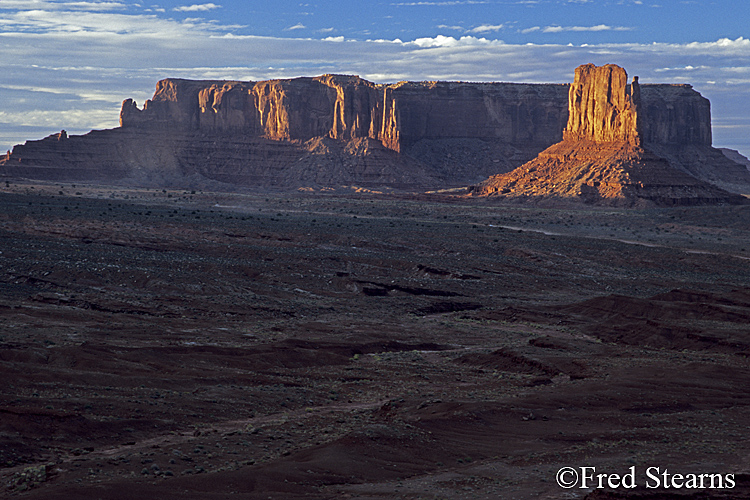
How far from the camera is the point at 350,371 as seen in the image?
21797 millimetres

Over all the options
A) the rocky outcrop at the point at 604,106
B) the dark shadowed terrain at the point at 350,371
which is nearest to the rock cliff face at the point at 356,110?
the rocky outcrop at the point at 604,106

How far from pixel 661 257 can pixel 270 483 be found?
45.7 metres

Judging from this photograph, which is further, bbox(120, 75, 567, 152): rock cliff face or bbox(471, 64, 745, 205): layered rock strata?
bbox(120, 75, 567, 152): rock cliff face

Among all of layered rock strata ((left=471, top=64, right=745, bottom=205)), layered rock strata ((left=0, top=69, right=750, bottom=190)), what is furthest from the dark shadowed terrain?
layered rock strata ((left=0, top=69, right=750, bottom=190))

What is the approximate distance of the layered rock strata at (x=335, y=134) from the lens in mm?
147250

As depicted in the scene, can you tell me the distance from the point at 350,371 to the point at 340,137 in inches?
5473

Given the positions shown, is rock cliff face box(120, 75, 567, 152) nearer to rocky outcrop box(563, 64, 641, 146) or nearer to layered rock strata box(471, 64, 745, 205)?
rocky outcrop box(563, 64, 641, 146)

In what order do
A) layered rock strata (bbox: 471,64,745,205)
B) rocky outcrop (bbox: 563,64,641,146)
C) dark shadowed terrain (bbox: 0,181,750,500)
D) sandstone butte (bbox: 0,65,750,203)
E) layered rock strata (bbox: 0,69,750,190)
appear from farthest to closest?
layered rock strata (bbox: 0,69,750,190)
sandstone butte (bbox: 0,65,750,203)
rocky outcrop (bbox: 563,64,641,146)
layered rock strata (bbox: 471,64,745,205)
dark shadowed terrain (bbox: 0,181,750,500)

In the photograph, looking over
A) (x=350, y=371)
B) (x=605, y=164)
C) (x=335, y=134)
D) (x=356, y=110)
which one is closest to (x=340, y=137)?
(x=335, y=134)

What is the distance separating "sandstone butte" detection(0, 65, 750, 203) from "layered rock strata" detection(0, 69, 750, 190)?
0.23 metres

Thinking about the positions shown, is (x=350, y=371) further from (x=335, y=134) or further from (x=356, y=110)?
(x=356, y=110)

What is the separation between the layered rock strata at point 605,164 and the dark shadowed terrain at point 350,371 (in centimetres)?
5294

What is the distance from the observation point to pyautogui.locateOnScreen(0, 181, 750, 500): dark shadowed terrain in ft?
44.2

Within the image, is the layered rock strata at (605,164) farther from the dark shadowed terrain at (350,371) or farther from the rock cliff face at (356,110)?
the dark shadowed terrain at (350,371)
